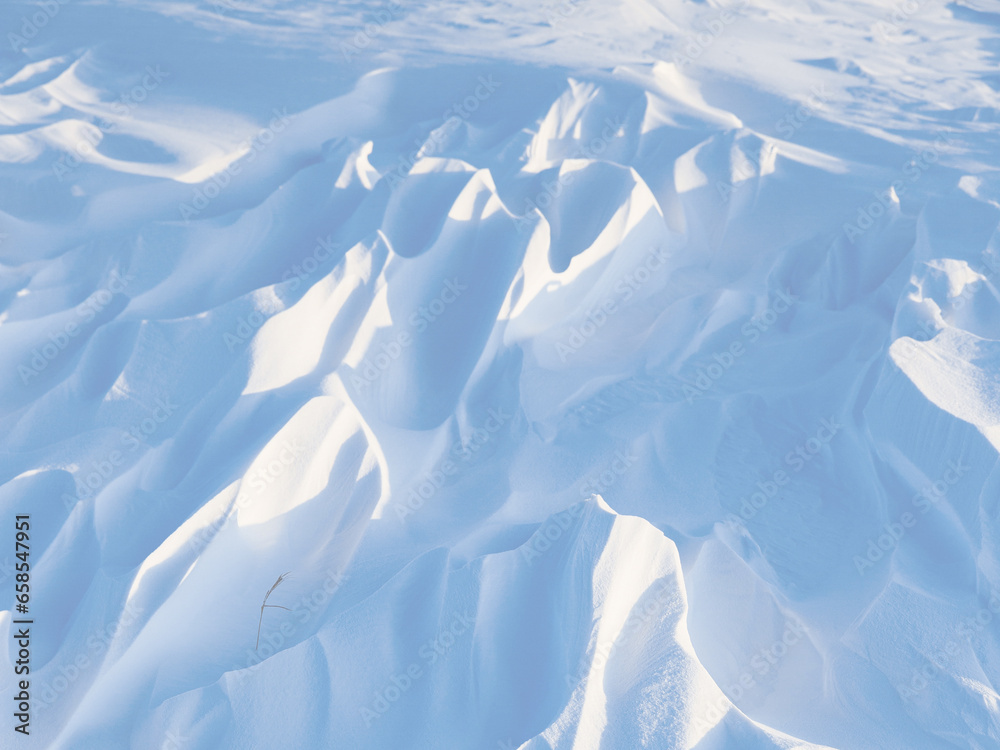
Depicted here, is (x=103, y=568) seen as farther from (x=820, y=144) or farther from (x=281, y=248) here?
(x=820, y=144)

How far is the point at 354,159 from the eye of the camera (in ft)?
10.4

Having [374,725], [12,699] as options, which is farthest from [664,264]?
[12,699]

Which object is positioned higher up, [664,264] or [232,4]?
[232,4]

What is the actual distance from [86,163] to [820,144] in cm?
283

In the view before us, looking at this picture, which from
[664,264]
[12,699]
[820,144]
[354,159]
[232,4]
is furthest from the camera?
[232,4]

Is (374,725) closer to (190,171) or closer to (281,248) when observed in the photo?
(281,248)

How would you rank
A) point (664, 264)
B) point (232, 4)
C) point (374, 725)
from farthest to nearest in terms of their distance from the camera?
point (232, 4)
point (664, 264)
point (374, 725)

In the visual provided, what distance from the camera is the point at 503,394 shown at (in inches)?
96.9

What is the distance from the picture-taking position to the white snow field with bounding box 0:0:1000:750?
1775 mm

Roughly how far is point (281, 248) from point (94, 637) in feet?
4.78

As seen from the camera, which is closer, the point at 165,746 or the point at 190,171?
the point at 165,746

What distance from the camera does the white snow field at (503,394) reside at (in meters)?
1.78

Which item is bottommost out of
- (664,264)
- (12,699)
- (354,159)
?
(12,699)

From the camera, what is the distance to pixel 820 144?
3379 mm
